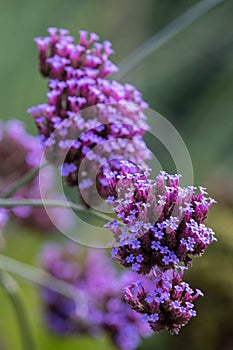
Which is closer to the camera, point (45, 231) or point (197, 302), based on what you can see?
point (45, 231)

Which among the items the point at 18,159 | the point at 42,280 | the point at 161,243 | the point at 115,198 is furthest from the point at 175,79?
the point at 161,243

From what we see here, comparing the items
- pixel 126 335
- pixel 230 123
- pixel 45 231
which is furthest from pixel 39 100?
pixel 126 335

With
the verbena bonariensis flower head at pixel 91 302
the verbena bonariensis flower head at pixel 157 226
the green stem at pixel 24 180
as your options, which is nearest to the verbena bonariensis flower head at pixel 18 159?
the verbena bonariensis flower head at pixel 91 302

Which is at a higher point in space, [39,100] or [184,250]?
[39,100]

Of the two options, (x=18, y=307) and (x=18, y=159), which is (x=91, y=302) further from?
(x=18, y=159)

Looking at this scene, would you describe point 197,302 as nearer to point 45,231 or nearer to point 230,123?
point 45,231

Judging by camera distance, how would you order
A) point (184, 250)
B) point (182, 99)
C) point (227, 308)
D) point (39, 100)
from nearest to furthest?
point (184, 250) < point (227, 308) < point (39, 100) < point (182, 99)
